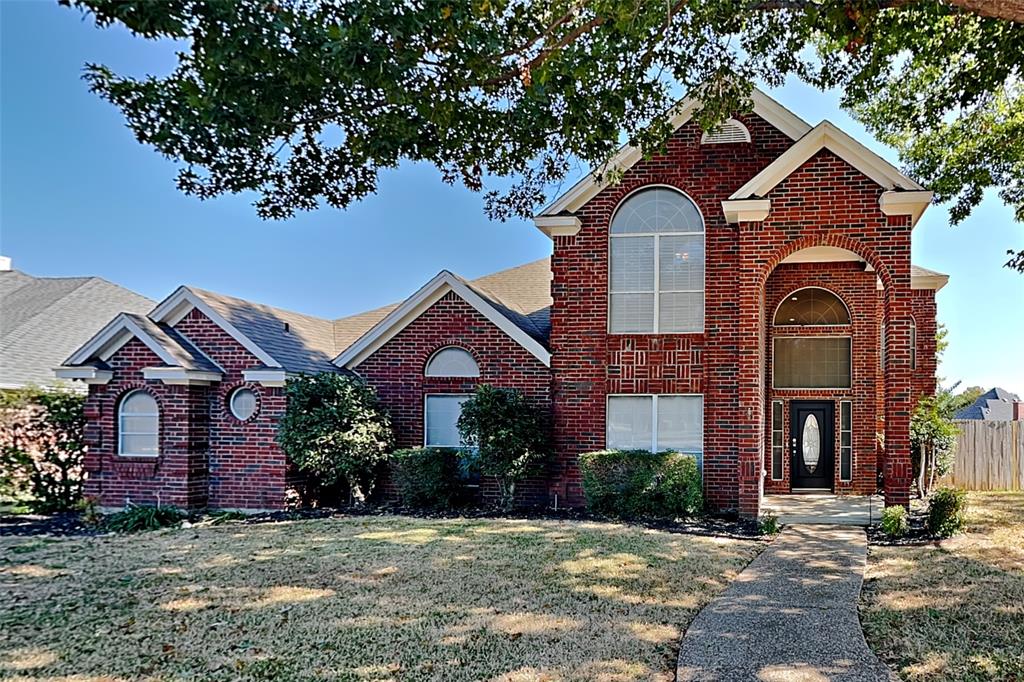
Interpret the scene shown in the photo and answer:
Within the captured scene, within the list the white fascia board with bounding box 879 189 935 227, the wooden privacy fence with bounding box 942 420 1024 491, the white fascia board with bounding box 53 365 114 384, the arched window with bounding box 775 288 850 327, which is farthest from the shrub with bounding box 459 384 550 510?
the wooden privacy fence with bounding box 942 420 1024 491

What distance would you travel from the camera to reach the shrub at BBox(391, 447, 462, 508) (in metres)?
13.7

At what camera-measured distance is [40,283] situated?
2328 centimetres

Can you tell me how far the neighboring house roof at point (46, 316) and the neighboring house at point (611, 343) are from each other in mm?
6325

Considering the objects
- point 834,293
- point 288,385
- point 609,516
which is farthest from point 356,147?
point 834,293

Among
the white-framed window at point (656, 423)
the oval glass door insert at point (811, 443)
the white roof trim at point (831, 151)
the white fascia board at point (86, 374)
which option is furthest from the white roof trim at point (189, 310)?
the oval glass door insert at point (811, 443)

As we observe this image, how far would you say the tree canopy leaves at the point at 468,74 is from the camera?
23.4ft

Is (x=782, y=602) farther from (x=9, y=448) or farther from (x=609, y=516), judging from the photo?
(x=9, y=448)

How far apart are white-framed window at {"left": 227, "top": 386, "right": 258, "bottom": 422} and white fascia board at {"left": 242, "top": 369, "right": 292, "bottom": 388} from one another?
0.32m

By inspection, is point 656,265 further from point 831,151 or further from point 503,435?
point 503,435

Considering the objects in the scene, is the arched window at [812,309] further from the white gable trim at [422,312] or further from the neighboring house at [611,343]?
the white gable trim at [422,312]

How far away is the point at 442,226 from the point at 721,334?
10918 millimetres

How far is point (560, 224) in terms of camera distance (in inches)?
553

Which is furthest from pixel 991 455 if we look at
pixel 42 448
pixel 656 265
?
pixel 42 448

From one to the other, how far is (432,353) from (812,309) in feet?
27.8
